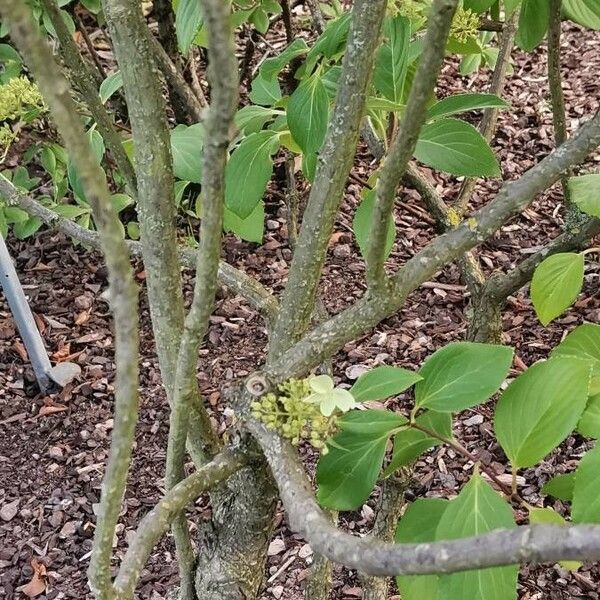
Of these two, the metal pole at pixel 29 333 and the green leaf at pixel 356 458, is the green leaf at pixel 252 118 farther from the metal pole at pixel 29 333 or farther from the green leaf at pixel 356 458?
the metal pole at pixel 29 333

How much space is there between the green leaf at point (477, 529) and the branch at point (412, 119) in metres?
0.25

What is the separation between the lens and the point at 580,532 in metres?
0.43

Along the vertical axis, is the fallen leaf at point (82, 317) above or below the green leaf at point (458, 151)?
below

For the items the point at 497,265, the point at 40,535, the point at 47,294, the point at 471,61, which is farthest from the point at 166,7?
the point at 40,535

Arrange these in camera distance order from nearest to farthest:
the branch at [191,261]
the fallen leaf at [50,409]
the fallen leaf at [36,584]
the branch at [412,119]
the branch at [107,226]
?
the branch at [107,226], the branch at [412,119], the branch at [191,261], the fallen leaf at [36,584], the fallen leaf at [50,409]

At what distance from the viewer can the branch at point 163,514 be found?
2.37ft

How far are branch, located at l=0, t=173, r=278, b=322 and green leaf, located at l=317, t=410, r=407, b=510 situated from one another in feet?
0.85

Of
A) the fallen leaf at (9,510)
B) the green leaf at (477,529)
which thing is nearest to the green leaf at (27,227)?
the fallen leaf at (9,510)

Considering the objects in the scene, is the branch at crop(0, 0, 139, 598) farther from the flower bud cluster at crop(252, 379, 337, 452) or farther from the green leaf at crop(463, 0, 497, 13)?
the green leaf at crop(463, 0, 497, 13)

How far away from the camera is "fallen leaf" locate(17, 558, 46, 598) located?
1.67 metres

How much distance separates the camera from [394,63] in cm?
99

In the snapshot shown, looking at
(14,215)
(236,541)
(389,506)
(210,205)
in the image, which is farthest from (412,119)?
(14,215)

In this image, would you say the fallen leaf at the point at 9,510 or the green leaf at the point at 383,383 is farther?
the fallen leaf at the point at 9,510

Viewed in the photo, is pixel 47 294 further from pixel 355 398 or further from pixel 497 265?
pixel 355 398
